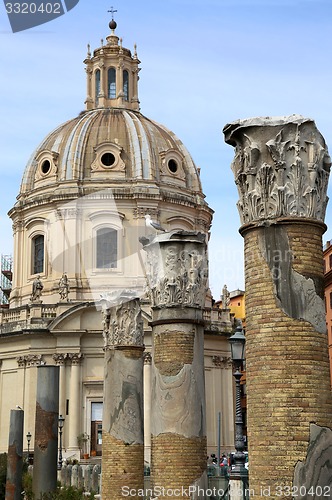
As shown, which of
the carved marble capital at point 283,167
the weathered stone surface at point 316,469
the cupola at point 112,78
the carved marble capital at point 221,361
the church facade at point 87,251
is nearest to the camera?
the weathered stone surface at point 316,469

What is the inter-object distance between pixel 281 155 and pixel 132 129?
147 ft

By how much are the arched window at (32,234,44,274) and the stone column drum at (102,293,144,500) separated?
33283 mm

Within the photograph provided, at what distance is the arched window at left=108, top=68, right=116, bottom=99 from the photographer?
2368 inches

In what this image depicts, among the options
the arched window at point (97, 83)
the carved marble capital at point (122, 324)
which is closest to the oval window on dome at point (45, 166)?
the arched window at point (97, 83)

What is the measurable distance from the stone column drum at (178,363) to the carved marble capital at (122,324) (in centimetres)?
385

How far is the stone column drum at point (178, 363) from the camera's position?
1594 centimetres

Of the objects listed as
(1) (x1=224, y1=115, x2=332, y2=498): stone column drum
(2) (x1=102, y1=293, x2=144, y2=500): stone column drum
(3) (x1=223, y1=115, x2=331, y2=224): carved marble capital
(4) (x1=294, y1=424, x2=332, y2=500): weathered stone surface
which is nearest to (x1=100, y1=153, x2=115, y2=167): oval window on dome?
(2) (x1=102, y1=293, x2=144, y2=500): stone column drum

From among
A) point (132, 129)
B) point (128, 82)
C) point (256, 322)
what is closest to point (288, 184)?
point (256, 322)

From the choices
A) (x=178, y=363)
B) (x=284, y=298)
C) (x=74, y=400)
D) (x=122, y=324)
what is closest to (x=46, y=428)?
(x=122, y=324)

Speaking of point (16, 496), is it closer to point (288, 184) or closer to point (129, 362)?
point (129, 362)

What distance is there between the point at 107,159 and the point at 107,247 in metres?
6.11

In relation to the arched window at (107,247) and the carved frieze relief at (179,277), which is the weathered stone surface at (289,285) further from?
the arched window at (107,247)

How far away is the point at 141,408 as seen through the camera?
2092 cm

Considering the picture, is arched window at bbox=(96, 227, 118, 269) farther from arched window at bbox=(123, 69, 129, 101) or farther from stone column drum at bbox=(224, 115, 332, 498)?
stone column drum at bbox=(224, 115, 332, 498)
